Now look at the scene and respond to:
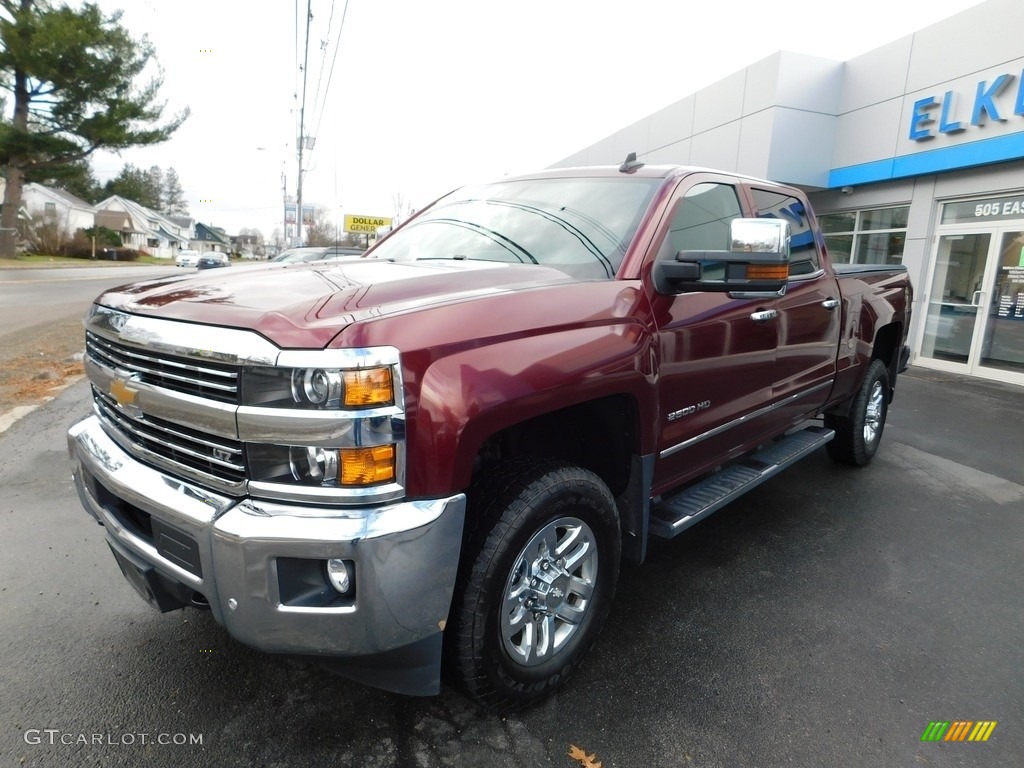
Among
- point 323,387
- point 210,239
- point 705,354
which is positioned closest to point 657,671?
point 705,354

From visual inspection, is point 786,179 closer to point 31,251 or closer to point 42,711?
point 42,711

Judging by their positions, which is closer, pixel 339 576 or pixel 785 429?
pixel 339 576

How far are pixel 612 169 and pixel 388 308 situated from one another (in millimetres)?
1850

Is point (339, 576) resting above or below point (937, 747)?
above

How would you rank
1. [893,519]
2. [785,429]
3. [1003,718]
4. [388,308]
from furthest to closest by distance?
[893,519] → [785,429] → [1003,718] → [388,308]

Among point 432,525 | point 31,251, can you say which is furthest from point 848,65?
point 31,251

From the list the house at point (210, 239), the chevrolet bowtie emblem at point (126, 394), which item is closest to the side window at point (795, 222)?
the chevrolet bowtie emblem at point (126, 394)

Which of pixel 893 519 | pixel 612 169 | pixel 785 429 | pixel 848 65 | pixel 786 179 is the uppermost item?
pixel 848 65

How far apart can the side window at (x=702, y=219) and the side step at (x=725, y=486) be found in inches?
45.4

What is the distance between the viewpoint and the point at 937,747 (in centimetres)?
222

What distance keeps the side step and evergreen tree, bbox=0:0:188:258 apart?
35.8m

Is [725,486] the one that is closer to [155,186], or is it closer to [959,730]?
[959,730]

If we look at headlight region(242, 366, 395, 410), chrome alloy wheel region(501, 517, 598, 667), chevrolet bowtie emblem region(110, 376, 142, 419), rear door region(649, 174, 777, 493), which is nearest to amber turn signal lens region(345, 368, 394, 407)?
headlight region(242, 366, 395, 410)

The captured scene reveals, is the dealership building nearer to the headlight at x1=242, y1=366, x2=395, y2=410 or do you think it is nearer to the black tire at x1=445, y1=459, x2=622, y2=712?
the black tire at x1=445, y1=459, x2=622, y2=712
